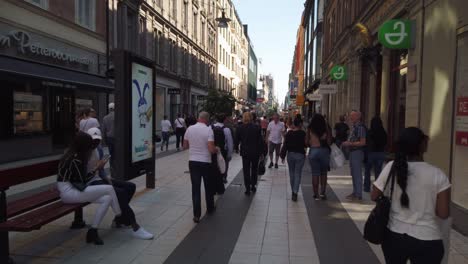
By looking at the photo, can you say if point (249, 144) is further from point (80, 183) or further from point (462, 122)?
point (80, 183)

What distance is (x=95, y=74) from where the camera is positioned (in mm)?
18891

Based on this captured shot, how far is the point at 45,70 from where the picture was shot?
14359mm

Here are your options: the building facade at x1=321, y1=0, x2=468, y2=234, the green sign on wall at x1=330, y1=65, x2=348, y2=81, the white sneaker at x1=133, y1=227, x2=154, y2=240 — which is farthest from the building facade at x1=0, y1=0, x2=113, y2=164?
the building facade at x1=321, y1=0, x2=468, y2=234

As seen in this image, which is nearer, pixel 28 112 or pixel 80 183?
pixel 80 183

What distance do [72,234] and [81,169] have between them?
1.08 metres

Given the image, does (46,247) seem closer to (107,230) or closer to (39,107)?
(107,230)

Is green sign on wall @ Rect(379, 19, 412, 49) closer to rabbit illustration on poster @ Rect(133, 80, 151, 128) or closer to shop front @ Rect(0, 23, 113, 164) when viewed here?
rabbit illustration on poster @ Rect(133, 80, 151, 128)

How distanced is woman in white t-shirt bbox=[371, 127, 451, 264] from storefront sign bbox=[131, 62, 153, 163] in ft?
16.6

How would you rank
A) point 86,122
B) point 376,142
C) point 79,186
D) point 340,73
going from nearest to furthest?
1. point 79,186
2. point 376,142
3. point 86,122
4. point 340,73

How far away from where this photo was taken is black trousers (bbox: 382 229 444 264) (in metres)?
2.84

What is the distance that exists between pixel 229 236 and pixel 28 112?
11562mm

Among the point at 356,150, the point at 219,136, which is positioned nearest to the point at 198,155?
the point at 219,136

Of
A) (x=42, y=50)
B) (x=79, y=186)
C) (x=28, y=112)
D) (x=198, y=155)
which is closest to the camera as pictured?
(x=79, y=186)

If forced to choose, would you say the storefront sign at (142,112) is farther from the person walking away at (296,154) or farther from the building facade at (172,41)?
the building facade at (172,41)
